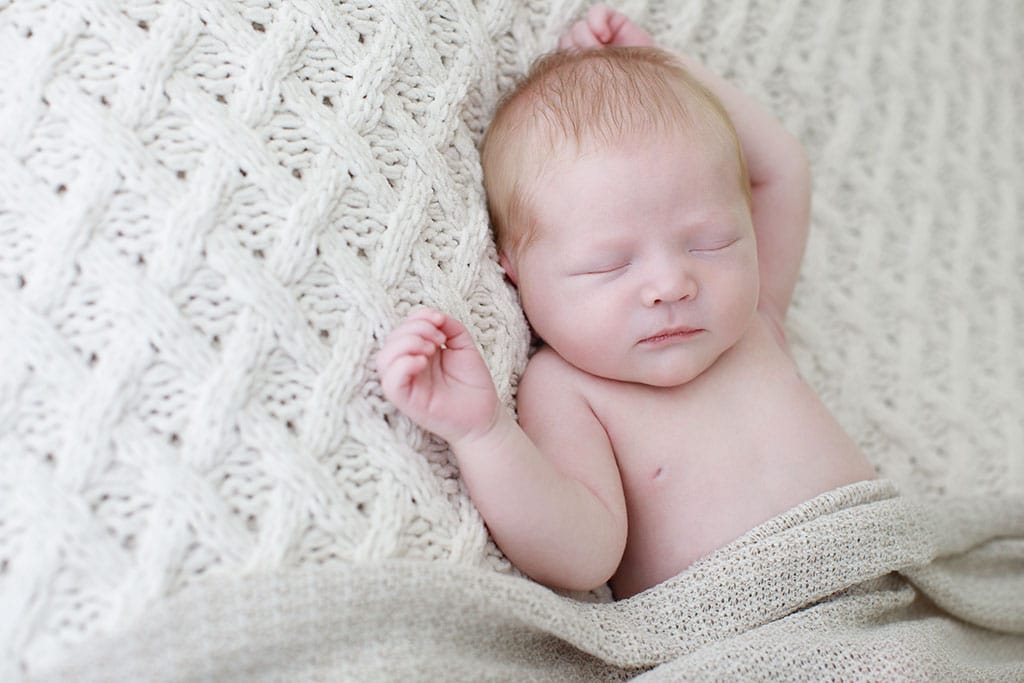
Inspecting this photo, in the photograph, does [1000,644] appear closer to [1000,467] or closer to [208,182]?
[1000,467]

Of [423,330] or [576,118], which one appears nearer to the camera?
[423,330]

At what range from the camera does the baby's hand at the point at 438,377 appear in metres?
0.89

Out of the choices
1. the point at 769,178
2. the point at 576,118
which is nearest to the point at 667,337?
the point at 576,118

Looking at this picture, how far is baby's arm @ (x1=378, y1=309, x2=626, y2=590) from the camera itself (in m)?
0.91

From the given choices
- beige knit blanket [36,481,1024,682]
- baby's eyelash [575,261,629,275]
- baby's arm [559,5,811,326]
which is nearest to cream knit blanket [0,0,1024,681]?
beige knit blanket [36,481,1024,682]

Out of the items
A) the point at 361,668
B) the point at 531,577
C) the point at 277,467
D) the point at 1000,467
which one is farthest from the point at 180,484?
the point at 1000,467

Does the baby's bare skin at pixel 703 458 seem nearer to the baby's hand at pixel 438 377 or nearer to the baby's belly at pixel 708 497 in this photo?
the baby's belly at pixel 708 497

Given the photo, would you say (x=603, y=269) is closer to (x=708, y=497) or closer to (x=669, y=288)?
(x=669, y=288)

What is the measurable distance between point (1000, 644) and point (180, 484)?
1.09 m

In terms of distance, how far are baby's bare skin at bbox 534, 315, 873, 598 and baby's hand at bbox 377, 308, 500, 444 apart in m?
0.21

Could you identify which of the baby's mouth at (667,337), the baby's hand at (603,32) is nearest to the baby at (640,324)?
the baby's mouth at (667,337)

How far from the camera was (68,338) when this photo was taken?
2.66 ft

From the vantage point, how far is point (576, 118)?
111 cm

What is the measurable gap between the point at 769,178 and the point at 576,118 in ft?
1.30
